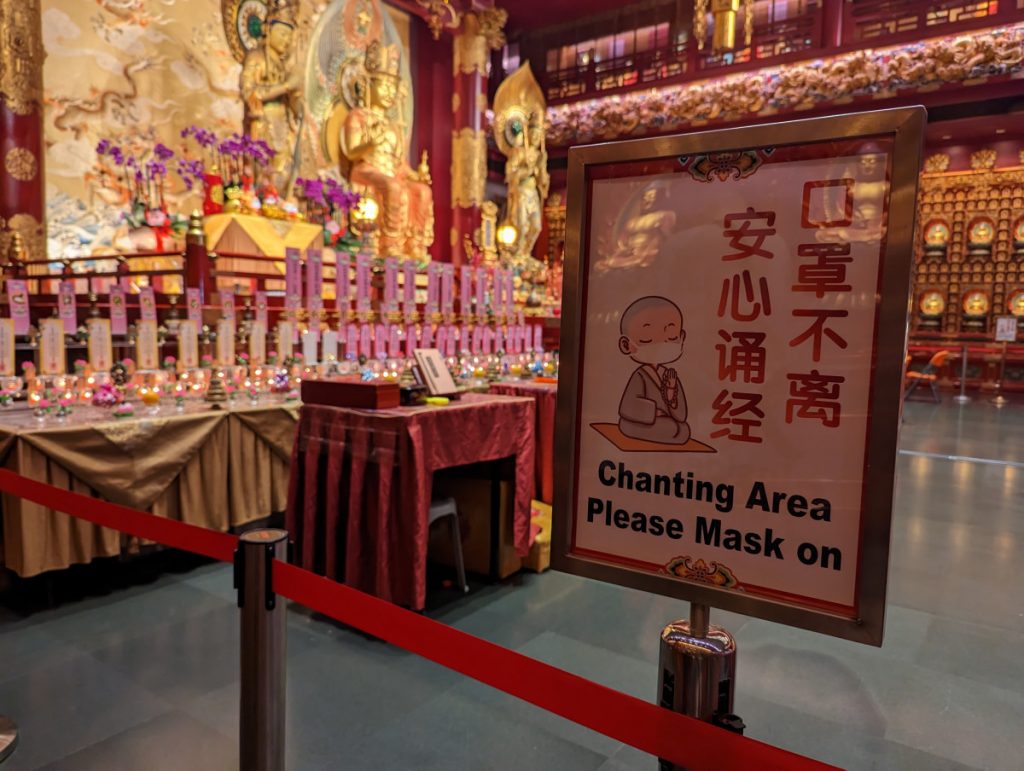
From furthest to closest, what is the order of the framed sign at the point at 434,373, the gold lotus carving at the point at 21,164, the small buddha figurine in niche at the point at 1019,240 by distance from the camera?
the small buddha figurine in niche at the point at 1019,240, the gold lotus carving at the point at 21,164, the framed sign at the point at 434,373

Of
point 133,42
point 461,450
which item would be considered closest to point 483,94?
point 133,42

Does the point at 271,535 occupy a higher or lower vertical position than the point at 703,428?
lower

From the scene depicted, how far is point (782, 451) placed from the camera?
0.70 meters

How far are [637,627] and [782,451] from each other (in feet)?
5.43

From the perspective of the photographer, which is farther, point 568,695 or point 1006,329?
point 1006,329

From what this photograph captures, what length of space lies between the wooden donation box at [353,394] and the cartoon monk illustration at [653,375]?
1479 millimetres

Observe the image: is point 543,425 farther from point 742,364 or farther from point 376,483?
point 742,364

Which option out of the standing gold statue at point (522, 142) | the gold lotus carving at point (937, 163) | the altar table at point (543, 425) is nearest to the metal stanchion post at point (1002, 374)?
the gold lotus carving at point (937, 163)

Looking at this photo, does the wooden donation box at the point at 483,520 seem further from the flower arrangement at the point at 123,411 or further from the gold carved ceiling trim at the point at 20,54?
the gold carved ceiling trim at the point at 20,54

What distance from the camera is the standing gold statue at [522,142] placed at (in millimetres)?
9641

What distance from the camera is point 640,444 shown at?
2.57 ft

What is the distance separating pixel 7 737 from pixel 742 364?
5.99 ft

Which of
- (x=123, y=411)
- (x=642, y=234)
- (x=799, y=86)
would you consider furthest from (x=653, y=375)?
(x=799, y=86)

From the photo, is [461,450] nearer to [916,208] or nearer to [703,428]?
[703,428]
